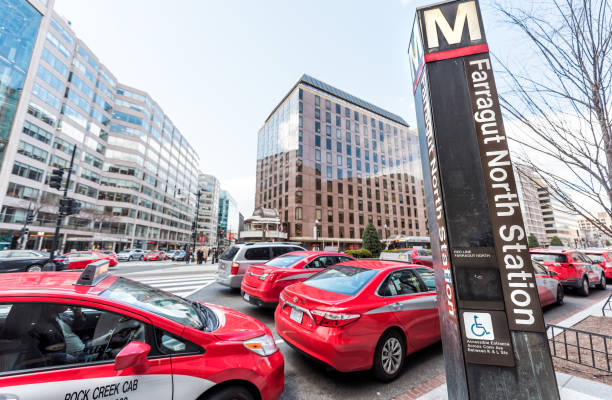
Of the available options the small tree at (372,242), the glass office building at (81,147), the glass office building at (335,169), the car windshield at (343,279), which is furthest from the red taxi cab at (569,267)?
the glass office building at (81,147)

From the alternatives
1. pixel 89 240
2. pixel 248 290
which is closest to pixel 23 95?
pixel 89 240

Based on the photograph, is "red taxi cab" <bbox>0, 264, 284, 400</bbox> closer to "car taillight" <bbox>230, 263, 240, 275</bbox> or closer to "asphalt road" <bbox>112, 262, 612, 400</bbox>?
"asphalt road" <bbox>112, 262, 612, 400</bbox>

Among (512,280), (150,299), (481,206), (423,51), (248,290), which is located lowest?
(248,290)

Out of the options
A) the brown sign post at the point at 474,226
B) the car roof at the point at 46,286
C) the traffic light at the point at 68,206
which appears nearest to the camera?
the car roof at the point at 46,286

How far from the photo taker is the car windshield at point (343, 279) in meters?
3.62

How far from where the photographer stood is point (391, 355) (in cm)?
341

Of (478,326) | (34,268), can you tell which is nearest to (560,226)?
(478,326)

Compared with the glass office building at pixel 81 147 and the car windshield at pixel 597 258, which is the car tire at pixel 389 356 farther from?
the glass office building at pixel 81 147

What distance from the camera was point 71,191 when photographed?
141 ft

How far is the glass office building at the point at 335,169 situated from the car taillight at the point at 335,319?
1310 inches

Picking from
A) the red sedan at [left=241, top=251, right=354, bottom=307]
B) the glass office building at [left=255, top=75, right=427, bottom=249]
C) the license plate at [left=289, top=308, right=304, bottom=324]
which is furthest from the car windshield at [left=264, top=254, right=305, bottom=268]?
the glass office building at [left=255, top=75, right=427, bottom=249]

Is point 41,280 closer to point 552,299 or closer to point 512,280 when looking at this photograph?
point 512,280

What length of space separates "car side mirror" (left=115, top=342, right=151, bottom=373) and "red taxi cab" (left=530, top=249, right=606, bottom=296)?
12.1m

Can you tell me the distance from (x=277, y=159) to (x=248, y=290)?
42.3m
